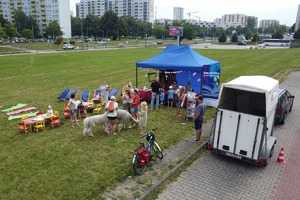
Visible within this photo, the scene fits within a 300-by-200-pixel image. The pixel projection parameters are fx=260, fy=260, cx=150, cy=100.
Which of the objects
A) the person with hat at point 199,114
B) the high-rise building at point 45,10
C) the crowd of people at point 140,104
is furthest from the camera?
the high-rise building at point 45,10

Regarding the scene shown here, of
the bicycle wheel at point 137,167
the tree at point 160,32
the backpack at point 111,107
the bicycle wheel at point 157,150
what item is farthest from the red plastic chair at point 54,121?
the tree at point 160,32

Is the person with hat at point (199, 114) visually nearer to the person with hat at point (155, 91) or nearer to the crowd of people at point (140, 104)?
the crowd of people at point (140, 104)

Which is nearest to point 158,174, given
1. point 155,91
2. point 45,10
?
point 155,91

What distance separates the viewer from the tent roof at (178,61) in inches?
563

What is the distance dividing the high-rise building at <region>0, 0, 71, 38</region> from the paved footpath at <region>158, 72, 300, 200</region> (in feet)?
446

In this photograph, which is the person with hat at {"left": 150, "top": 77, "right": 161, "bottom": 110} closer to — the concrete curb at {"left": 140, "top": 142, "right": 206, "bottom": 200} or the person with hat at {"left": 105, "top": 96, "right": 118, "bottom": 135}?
the person with hat at {"left": 105, "top": 96, "right": 118, "bottom": 135}

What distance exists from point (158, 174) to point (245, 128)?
3.07 metres

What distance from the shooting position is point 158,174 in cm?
777

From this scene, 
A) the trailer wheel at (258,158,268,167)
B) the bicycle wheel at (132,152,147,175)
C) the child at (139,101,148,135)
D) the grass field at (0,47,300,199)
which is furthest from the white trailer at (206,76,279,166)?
the child at (139,101,148,135)

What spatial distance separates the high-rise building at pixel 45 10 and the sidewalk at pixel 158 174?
13444 cm

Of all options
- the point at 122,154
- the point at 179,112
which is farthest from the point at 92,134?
the point at 179,112

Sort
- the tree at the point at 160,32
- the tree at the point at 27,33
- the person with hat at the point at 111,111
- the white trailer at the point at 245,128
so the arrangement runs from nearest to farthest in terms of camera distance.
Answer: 1. the white trailer at the point at 245,128
2. the person with hat at the point at 111,111
3. the tree at the point at 27,33
4. the tree at the point at 160,32

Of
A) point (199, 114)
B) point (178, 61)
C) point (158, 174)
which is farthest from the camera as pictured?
point (178, 61)

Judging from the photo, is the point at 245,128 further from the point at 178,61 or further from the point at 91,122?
the point at 178,61
